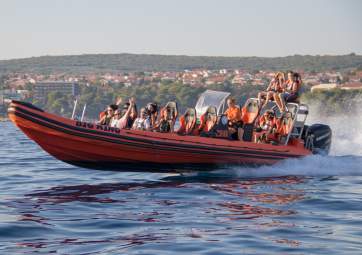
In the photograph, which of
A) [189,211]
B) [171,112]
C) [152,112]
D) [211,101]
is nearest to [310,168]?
[211,101]

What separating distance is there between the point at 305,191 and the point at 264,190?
82cm

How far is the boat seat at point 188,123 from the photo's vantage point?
18.6 metres

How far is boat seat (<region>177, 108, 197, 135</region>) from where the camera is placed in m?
18.6

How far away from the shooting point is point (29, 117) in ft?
54.1

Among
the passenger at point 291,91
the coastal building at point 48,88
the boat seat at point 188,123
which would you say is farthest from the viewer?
the coastal building at point 48,88

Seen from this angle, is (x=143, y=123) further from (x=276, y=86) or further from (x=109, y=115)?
(x=276, y=86)

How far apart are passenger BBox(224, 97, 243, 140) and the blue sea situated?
1.00 meters

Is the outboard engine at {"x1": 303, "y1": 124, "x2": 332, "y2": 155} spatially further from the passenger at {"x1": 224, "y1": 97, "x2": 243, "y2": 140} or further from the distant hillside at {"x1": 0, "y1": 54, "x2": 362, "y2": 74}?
the distant hillside at {"x1": 0, "y1": 54, "x2": 362, "y2": 74}

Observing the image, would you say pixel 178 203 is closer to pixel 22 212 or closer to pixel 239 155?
pixel 22 212

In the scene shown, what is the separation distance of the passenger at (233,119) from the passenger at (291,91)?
49.4 inches

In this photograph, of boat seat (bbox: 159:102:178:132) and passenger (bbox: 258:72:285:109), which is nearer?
boat seat (bbox: 159:102:178:132)

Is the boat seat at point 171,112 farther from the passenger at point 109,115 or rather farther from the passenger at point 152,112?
the passenger at point 109,115

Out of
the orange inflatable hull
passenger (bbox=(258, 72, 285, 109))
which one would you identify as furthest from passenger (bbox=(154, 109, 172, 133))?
passenger (bbox=(258, 72, 285, 109))

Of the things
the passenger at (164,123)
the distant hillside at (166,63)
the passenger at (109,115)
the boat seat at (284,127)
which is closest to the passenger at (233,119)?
the boat seat at (284,127)
